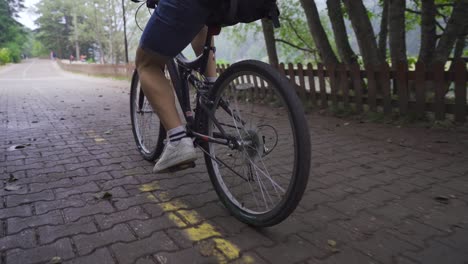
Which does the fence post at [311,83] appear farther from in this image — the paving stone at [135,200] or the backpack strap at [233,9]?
the backpack strap at [233,9]

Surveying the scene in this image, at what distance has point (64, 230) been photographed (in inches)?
86.4

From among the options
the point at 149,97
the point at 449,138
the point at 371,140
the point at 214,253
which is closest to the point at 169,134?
the point at 149,97

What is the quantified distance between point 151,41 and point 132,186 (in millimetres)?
1211

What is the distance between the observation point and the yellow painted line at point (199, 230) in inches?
76.1

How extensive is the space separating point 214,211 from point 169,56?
3.49 feet

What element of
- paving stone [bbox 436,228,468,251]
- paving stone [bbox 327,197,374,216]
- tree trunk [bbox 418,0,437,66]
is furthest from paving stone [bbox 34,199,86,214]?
tree trunk [bbox 418,0,437,66]

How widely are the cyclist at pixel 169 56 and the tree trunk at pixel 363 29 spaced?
4.75 metres

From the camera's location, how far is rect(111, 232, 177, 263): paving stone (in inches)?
75.0

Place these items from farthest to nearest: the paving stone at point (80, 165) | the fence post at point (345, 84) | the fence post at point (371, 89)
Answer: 1. the fence post at point (345, 84)
2. the fence post at point (371, 89)
3. the paving stone at point (80, 165)

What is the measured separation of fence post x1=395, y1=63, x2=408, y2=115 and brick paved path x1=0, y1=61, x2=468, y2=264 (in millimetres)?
1391

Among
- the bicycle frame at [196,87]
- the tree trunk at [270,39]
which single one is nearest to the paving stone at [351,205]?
the bicycle frame at [196,87]

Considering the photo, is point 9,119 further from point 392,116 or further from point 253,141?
point 392,116

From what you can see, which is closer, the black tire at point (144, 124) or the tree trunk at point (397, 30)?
the black tire at point (144, 124)

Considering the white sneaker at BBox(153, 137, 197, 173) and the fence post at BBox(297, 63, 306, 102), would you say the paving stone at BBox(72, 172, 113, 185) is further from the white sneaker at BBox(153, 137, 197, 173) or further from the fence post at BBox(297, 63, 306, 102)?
the fence post at BBox(297, 63, 306, 102)
